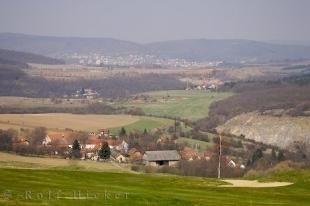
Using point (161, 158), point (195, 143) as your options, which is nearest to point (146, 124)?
point (195, 143)

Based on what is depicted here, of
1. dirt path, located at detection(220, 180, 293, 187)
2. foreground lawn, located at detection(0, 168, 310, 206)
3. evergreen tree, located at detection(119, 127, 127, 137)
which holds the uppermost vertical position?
foreground lawn, located at detection(0, 168, 310, 206)

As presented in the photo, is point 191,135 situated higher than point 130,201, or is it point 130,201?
point 130,201

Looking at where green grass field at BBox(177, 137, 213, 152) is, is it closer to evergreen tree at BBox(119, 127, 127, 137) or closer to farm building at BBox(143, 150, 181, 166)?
farm building at BBox(143, 150, 181, 166)

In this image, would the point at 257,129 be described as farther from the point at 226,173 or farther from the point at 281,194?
the point at 281,194

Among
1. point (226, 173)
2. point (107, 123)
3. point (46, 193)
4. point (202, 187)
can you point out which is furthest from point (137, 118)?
point (46, 193)

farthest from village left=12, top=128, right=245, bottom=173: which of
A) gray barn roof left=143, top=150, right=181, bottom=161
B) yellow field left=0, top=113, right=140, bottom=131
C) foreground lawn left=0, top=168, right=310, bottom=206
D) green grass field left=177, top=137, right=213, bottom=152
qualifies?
foreground lawn left=0, top=168, right=310, bottom=206

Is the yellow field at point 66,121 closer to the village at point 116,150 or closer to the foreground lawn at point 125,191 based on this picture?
the village at point 116,150
